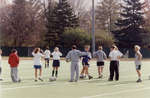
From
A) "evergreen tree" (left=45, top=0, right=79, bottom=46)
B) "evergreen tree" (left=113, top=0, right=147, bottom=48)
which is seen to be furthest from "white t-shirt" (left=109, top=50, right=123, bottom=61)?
"evergreen tree" (left=45, top=0, right=79, bottom=46)

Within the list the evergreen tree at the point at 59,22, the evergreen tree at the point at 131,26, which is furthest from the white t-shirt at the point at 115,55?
the evergreen tree at the point at 59,22

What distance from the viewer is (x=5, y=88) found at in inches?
562

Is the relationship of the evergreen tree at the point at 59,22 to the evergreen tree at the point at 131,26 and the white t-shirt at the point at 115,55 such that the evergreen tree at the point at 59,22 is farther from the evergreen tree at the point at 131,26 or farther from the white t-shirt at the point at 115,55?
the white t-shirt at the point at 115,55

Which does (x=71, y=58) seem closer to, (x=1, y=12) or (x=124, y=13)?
(x=124, y=13)

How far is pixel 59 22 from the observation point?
69438 millimetres

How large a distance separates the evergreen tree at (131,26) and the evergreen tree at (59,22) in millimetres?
9028

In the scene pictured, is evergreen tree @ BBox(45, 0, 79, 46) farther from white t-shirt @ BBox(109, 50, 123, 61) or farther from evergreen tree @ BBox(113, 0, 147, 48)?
white t-shirt @ BBox(109, 50, 123, 61)

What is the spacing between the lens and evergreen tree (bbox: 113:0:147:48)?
66.5m

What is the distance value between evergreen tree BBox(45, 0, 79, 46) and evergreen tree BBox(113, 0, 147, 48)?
355 inches

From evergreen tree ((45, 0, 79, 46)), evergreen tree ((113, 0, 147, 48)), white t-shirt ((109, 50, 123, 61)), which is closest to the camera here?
white t-shirt ((109, 50, 123, 61))

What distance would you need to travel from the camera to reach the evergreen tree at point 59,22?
227 feet

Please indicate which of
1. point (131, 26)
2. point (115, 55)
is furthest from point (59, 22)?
point (115, 55)

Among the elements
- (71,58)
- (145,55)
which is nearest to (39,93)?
(71,58)

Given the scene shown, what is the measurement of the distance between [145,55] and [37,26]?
23.6 metres
